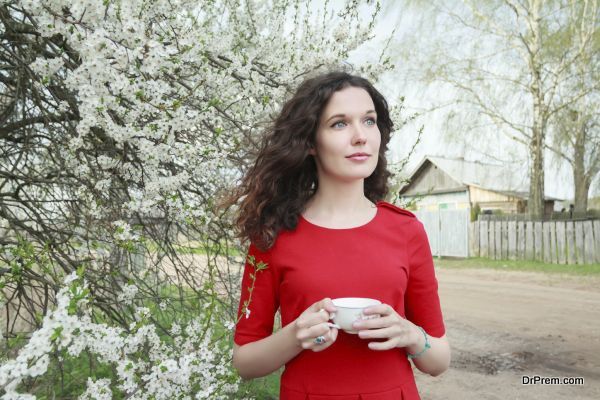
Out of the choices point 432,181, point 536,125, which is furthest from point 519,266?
point 432,181

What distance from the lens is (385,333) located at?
1.33 m

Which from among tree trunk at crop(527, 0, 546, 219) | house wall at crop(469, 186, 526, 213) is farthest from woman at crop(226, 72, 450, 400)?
house wall at crop(469, 186, 526, 213)

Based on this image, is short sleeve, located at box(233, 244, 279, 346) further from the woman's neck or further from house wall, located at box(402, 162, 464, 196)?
house wall, located at box(402, 162, 464, 196)

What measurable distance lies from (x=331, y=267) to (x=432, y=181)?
74.6ft

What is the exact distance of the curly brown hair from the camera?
1729 millimetres

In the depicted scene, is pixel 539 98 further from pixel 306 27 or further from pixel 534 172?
pixel 306 27

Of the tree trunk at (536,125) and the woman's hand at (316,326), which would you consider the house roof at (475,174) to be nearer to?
the tree trunk at (536,125)

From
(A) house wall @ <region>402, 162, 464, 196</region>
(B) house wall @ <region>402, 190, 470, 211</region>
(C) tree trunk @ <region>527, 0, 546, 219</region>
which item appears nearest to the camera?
(C) tree trunk @ <region>527, 0, 546, 219</region>

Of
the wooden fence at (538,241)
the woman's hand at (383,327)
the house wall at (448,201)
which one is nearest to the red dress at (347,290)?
the woman's hand at (383,327)

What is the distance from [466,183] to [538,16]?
9.74 metres

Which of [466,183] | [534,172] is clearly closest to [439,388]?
[534,172]

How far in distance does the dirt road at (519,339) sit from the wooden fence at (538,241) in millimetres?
2425

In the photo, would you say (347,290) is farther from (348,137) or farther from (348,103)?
(348,103)

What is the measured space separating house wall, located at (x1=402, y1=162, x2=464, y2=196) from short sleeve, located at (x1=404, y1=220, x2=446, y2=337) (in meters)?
21.0
